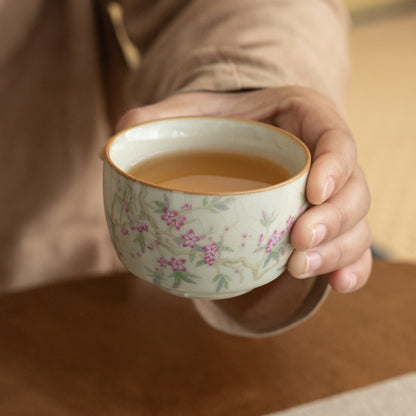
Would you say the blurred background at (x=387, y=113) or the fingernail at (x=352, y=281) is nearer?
the fingernail at (x=352, y=281)

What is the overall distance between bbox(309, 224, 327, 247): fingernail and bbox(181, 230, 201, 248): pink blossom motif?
3.6 inches

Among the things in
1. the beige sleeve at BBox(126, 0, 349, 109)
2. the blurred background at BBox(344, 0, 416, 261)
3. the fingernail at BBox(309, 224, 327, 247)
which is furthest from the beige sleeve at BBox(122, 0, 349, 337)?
the blurred background at BBox(344, 0, 416, 261)

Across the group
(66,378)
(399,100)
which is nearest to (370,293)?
(66,378)

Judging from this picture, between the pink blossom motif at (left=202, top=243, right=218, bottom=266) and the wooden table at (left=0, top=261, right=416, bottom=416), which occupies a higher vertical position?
the pink blossom motif at (left=202, top=243, right=218, bottom=266)

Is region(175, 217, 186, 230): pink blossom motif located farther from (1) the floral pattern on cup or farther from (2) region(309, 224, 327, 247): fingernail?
(2) region(309, 224, 327, 247): fingernail

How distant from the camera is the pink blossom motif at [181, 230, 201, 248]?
37 cm

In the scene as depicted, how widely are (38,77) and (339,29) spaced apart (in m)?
0.47

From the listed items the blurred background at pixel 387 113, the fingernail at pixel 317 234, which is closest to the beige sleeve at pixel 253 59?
the fingernail at pixel 317 234

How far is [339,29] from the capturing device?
737mm

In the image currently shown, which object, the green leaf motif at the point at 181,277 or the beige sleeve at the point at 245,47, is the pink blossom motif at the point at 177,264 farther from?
the beige sleeve at the point at 245,47

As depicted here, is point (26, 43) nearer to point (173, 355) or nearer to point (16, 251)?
point (16, 251)

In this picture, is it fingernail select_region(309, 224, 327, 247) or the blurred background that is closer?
fingernail select_region(309, 224, 327, 247)

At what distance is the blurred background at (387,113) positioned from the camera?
1.90m

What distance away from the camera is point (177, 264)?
39cm
